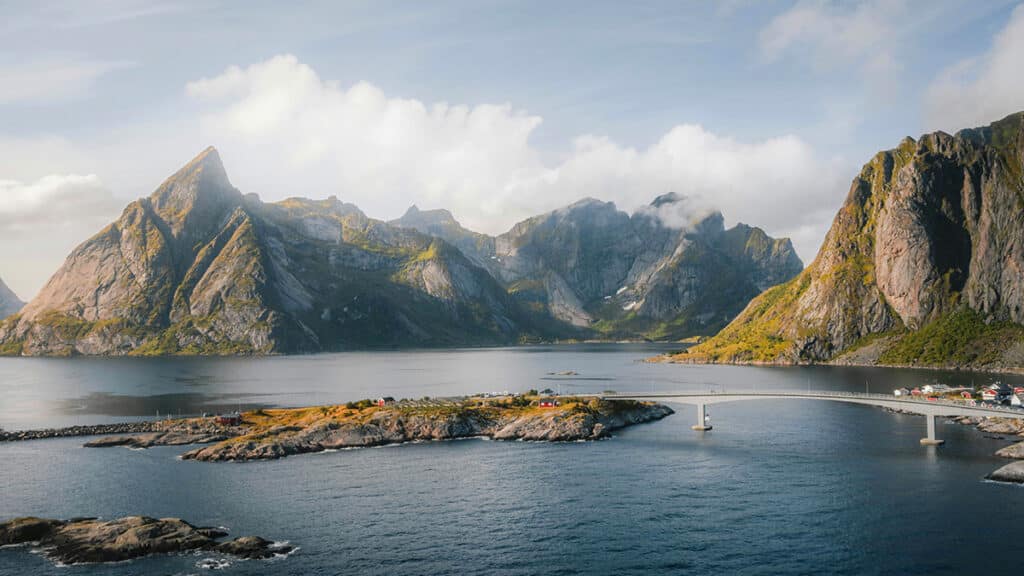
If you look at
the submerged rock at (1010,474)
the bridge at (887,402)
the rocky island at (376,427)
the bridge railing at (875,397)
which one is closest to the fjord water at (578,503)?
the submerged rock at (1010,474)

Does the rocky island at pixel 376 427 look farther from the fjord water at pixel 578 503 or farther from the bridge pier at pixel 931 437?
the bridge pier at pixel 931 437

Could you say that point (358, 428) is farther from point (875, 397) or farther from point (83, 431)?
point (875, 397)

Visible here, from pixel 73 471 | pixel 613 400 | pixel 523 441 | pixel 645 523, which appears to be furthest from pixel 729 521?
pixel 73 471

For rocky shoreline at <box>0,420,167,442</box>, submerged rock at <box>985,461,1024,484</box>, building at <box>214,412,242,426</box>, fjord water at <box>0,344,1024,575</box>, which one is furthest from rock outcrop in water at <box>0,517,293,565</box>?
submerged rock at <box>985,461,1024,484</box>

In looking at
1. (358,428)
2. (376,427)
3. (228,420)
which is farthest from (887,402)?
(228,420)

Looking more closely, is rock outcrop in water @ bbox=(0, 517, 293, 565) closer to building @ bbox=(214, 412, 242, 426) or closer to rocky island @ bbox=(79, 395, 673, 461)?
rocky island @ bbox=(79, 395, 673, 461)

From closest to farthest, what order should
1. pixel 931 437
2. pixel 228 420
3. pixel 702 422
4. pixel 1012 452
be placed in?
pixel 1012 452 → pixel 931 437 → pixel 702 422 → pixel 228 420
